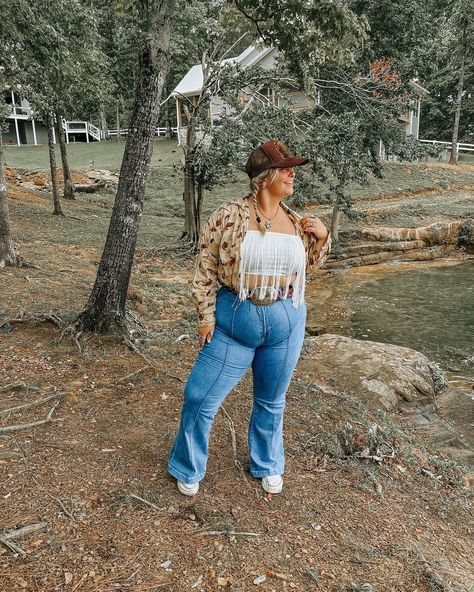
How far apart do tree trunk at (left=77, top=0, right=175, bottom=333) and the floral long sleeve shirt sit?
1979mm

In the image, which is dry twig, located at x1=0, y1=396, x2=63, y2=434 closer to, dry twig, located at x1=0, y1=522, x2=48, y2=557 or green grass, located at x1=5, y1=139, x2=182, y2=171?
dry twig, located at x1=0, y1=522, x2=48, y2=557

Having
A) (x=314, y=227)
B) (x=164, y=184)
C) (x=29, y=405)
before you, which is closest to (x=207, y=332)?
(x=314, y=227)

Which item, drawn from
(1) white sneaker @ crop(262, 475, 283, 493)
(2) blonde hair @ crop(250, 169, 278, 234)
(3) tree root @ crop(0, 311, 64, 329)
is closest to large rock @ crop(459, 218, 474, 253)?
(3) tree root @ crop(0, 311, 64, 329)

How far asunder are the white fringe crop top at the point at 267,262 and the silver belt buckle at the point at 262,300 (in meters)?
0.01

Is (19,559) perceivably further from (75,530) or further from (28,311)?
Answer: (28,311)

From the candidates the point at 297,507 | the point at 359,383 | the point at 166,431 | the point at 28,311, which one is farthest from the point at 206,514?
the point at 28,311

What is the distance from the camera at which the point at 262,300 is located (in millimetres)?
2543

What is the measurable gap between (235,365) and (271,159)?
1056mm

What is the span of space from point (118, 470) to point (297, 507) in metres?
1.05

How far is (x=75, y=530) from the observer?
8.14 feet

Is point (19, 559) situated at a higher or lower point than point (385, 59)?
lower

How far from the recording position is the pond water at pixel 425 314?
27.9 feet

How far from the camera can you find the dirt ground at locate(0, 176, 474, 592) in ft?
7.73

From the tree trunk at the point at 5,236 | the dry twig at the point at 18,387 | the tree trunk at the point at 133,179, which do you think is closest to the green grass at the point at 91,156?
the tree trunk at the point at 5,236
